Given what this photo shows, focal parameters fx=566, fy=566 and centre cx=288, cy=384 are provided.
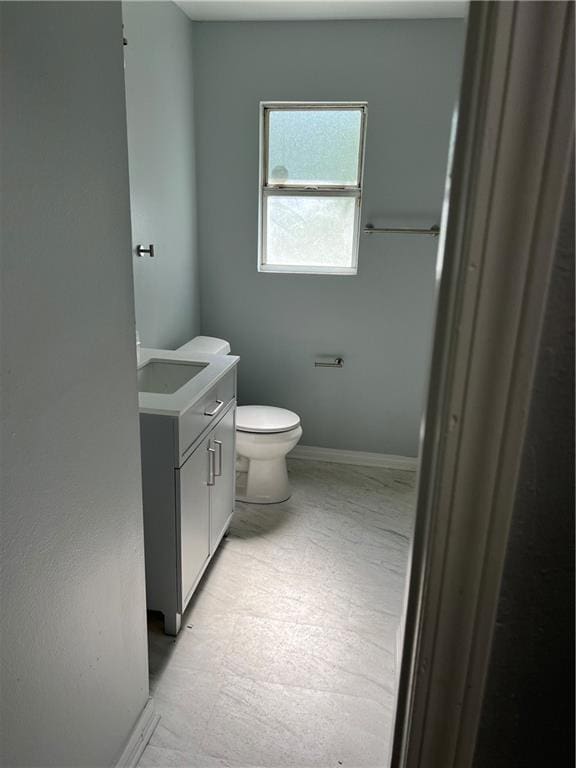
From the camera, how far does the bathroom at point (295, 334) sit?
1.83 metres

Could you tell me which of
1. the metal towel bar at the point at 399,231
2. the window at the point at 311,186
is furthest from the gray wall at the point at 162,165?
the metal towel bar at the point at 399,231

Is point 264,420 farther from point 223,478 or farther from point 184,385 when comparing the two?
point 184,385

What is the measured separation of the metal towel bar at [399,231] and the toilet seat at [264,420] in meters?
1.09

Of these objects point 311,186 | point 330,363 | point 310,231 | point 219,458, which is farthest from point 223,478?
point 311,186

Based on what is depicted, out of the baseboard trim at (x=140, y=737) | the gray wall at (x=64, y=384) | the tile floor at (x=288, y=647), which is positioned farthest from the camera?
the tile floor at (x=288, y=647)

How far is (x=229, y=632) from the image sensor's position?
208 centimetres

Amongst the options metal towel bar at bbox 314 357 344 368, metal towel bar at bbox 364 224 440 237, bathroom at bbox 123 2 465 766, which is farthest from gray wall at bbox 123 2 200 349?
metal towel bar at bbox 364 224 440 237

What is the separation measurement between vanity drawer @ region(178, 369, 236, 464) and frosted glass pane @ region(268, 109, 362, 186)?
1.33 metres

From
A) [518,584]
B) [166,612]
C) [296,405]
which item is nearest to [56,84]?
[518,584]

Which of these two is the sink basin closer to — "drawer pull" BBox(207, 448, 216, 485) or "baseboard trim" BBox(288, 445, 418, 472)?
"drawer pull" BBox(207, 448, 216, 485)

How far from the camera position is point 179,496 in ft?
6.21

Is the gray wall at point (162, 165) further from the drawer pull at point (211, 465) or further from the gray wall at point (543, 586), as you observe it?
the gray wall at point (543, 586)

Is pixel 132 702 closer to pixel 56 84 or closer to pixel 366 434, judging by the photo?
pixel 56 84

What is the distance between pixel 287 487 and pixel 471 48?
272 cm
